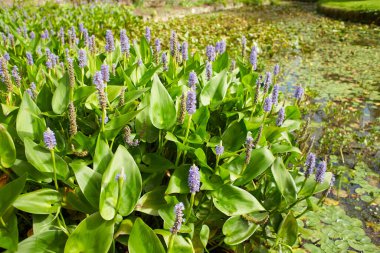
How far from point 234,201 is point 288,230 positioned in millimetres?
413

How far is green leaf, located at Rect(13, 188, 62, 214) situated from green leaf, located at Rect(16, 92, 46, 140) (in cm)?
31

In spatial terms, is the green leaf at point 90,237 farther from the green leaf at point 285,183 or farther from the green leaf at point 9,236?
the green leaf at point 285,183

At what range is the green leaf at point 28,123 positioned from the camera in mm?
1686

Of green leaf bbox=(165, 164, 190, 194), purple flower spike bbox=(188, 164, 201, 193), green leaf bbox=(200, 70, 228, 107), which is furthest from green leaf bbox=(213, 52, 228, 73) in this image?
purple flower spike bbox=(188, 164, 201, 193)

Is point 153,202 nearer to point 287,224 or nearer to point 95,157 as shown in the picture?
point 95,157

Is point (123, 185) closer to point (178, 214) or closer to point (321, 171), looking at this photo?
point (178, 214)

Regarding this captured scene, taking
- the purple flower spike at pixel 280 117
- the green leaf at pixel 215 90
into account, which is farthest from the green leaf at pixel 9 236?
the purple flower spike at pixel 280 117

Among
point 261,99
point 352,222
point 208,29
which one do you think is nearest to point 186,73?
point 261,99

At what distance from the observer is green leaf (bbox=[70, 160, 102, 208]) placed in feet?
5.03

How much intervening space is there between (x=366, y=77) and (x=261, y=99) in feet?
16.5

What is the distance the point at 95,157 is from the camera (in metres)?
1.60

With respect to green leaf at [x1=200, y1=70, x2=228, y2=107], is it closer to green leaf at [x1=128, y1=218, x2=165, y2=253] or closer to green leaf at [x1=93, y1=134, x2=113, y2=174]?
green leaf at [x1=93, y1=134, x2=113, y2=174]

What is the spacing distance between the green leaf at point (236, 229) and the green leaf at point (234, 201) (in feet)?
0.33

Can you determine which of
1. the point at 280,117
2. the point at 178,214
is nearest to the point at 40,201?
the point at 178,214
